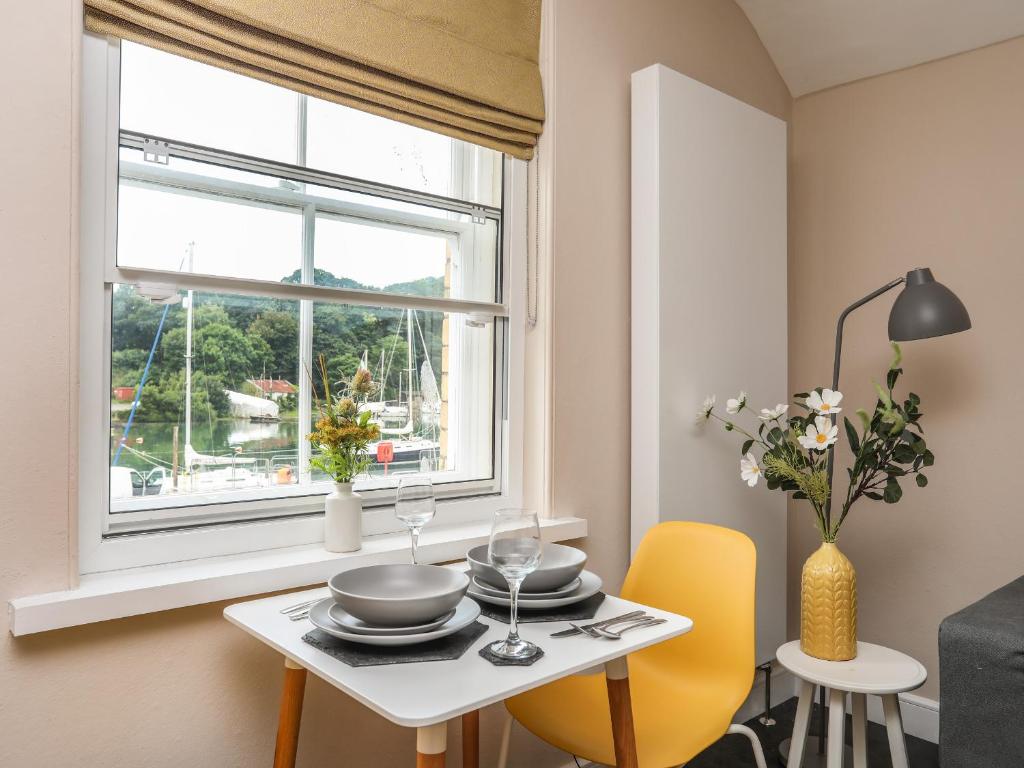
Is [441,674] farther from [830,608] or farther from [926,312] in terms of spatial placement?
[926,312]

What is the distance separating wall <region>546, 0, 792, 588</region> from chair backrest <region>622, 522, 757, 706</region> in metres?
0.37

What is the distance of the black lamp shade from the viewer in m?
2.11

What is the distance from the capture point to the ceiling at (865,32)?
250 centimetres

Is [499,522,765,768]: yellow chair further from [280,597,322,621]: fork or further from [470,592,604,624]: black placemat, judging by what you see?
[280,597,322,621]: fork

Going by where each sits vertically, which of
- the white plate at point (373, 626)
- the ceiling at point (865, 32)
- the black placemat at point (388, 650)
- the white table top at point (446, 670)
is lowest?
the white table top at point (446, 670)

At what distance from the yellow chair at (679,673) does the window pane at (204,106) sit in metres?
1.37

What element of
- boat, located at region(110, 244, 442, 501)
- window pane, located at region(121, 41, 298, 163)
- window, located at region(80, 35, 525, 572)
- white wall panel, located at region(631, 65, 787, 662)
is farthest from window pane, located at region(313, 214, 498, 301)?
white wall panel, located at region(631, 65, 787, 662)

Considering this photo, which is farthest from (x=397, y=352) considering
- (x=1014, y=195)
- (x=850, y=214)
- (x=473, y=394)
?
(x=1014, y=195)

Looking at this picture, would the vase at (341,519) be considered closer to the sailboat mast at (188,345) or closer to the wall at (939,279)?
the sailboat mast at (188,345)

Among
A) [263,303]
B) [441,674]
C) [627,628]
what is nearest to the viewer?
[441,674]

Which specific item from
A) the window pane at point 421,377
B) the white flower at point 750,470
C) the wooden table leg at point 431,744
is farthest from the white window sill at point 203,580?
the white flower at point 750,470

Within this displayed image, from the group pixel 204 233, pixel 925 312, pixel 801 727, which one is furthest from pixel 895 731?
pixel 204 233

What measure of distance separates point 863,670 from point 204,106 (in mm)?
2157

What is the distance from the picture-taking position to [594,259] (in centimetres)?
234
